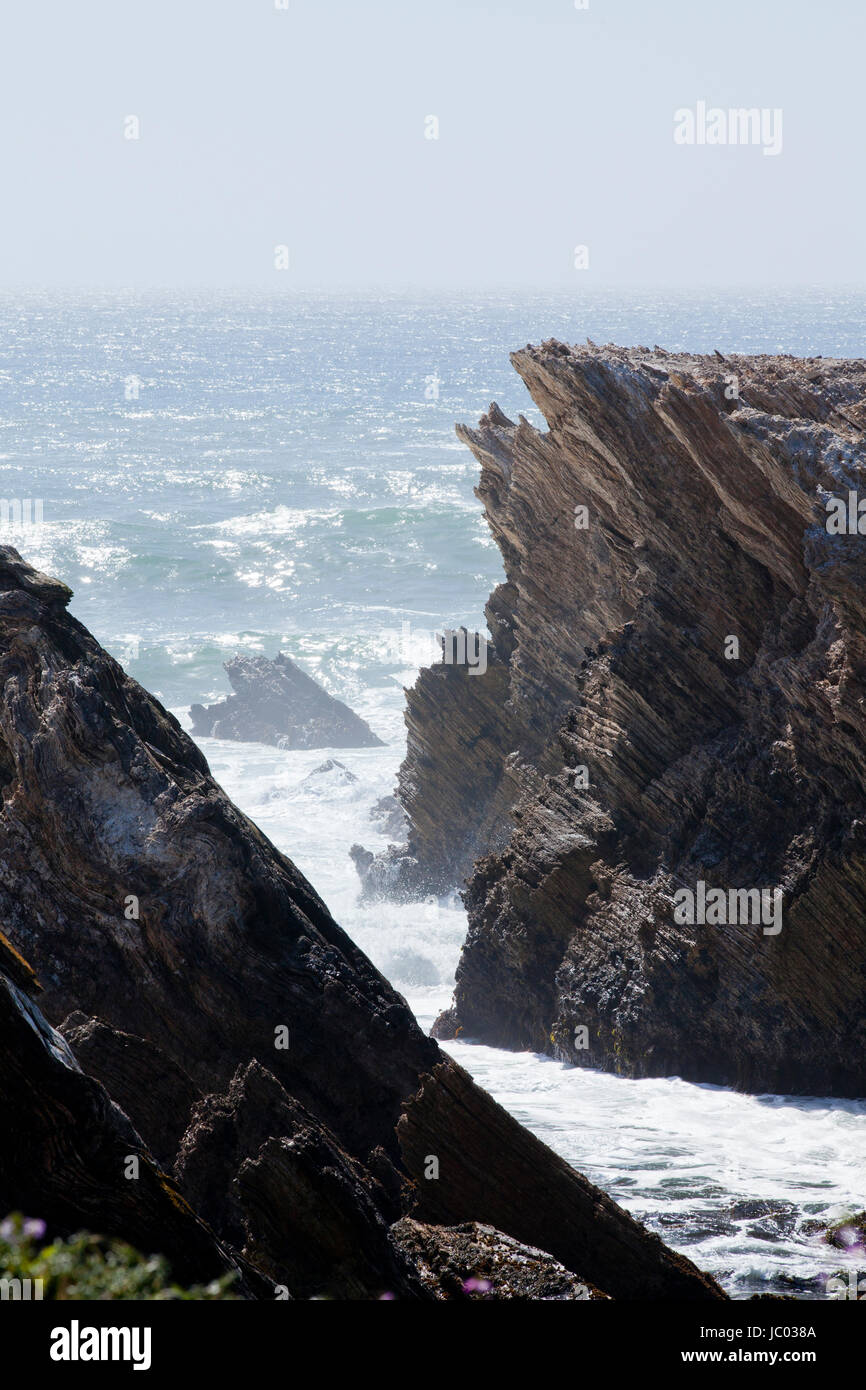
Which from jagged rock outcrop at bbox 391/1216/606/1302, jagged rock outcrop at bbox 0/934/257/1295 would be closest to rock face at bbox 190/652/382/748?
jagged rock outcrop at bbox 391/1216/606/1302

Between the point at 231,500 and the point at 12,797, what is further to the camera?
the point at 231,500

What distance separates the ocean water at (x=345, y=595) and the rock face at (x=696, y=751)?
1151 mm

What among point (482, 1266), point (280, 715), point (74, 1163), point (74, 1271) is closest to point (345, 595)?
point (280, 715)

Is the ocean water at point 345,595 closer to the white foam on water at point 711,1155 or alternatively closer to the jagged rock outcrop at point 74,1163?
the white foam on water at point 711,1155

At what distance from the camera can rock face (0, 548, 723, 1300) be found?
33.6ft

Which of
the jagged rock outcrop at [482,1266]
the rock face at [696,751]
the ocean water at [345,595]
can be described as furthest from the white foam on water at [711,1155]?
the jagged rock outcrop at [482,1266]

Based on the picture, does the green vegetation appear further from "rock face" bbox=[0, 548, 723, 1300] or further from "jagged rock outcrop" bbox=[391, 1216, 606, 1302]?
"jagged rock outcrop" bbox=[391, 1216, 606, 1302]

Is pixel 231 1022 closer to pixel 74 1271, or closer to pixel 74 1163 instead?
pixel 74 1163

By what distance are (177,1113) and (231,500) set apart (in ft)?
283

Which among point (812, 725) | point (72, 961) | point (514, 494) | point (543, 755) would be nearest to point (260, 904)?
point (72, 961)

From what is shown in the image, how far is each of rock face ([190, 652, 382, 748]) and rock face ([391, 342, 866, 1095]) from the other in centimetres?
2488

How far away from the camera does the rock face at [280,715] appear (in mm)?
53094

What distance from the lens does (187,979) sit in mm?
13562
